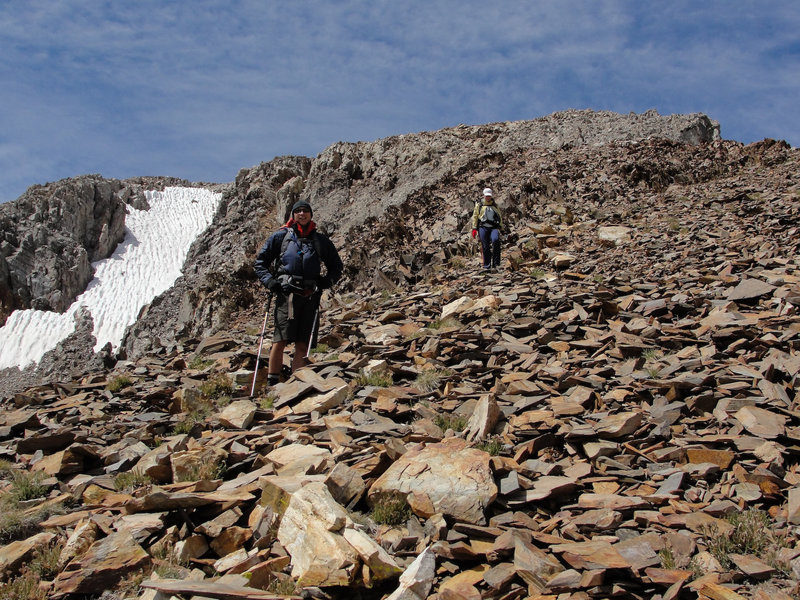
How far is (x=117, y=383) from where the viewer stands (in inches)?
343

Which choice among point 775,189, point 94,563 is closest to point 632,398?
point 94,563

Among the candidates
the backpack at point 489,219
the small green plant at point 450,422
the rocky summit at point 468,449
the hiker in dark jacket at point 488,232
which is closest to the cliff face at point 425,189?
the hiker in dark jacket at point 488,232

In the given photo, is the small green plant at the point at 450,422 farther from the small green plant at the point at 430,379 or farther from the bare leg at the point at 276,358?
the bare leg at the point at 276,358

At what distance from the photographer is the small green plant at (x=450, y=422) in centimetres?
584

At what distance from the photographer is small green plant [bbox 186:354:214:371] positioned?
964 cm

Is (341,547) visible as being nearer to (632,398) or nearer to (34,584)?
(34,584)

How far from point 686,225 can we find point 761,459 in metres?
11.7

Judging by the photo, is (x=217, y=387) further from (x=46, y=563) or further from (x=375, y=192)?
(x=375, y=192)

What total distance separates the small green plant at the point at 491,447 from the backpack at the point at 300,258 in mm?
3845

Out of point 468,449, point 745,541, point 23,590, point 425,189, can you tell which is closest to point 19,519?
point 23,590

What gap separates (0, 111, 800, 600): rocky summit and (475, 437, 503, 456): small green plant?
39 millimetres

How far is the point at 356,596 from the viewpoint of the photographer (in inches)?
135

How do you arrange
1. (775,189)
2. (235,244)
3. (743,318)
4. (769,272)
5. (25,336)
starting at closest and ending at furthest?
1. (743,318)
2. (769,272)
3. (775,189)
4. (235,244)
5. (25,336)

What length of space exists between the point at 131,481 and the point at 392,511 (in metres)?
2.57
